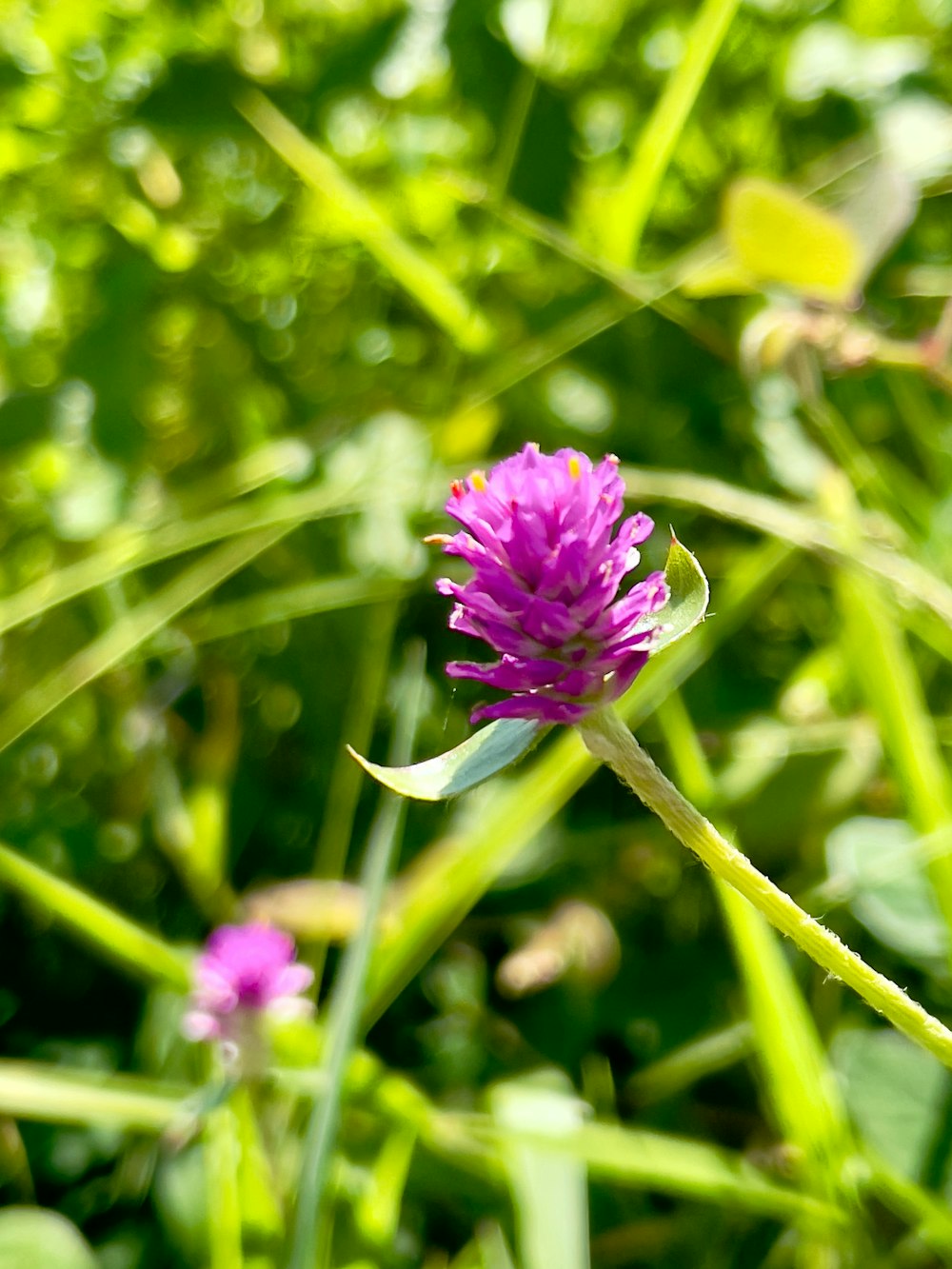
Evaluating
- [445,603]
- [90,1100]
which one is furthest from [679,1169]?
[445,603]

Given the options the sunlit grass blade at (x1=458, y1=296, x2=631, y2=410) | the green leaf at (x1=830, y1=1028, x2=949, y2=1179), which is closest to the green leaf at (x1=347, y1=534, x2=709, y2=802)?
the green leaf at (x1=830, y1=1028, x2=949, y2=1179)

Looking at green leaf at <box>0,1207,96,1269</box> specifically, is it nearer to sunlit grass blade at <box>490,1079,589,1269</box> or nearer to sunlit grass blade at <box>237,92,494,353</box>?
sunlit grass blade at <box>490,1079,589,1269</box>

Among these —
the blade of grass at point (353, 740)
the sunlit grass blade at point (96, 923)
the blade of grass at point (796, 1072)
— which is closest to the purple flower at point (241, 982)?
the sunlit grass blade at point (96, 923)

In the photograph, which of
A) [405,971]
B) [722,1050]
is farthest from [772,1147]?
[405,971]

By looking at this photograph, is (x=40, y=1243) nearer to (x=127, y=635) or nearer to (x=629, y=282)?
(x=127, y=635)

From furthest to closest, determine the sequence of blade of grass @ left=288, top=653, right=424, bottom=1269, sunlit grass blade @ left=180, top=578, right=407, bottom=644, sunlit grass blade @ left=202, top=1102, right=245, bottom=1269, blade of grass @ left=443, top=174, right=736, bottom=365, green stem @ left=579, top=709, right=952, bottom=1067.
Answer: sunlit grass blade @ left=180, top=578, right=407, bottom=644 < blade of grass @ left=443, top=174, right=736, bottom=365 < sunlit grass blade @ left=202, top=1102, right=245, bottom=1269 < blade of grass @ left=288, top=653, right=424, bottom=1269 < green stem @ left=579, top=709, right=952, bottom=1067

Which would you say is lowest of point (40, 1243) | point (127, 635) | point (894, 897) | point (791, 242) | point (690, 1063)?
point (40, 1243)

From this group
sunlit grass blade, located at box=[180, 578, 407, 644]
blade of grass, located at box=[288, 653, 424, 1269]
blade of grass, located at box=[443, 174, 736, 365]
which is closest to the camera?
blade of grass, located at box=[288, 653, 424, 1269]

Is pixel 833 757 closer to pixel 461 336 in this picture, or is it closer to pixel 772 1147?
pixel 772 1147
